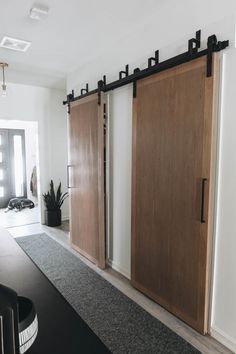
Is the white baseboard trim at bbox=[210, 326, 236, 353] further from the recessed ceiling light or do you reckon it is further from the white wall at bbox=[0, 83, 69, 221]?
the white wall at bbox=[0, 83, 69, 221]

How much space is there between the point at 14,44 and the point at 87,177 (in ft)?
5.79

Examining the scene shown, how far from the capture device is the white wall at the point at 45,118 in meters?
4.62

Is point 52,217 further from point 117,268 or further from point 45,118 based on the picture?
point 117,268

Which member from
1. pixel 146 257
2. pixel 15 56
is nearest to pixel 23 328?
pixel 146 257

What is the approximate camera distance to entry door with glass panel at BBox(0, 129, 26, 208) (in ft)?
22.0

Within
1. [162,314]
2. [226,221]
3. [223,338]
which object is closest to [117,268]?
[162,314]

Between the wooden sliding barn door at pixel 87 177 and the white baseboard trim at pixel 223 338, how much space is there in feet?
4.88

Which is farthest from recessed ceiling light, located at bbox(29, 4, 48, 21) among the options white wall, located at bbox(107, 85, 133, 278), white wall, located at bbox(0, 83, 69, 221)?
white wall, located at bbox(0, 83, 69, 221)

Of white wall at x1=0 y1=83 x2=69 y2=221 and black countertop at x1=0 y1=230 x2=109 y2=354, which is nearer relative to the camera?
black countertop at x1=0 y1=230 x2=109 y2=354

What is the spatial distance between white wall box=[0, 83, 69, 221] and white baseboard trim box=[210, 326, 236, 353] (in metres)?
3.87

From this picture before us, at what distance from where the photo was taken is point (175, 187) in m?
2.12

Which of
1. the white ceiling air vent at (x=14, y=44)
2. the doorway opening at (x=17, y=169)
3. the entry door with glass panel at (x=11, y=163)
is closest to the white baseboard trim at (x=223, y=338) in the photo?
the white ceiling air vent at (x=14, y=44)

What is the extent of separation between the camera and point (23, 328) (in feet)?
2.43

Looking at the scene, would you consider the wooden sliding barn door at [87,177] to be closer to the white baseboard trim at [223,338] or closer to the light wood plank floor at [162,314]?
the light wood plank floor at [162,314]
